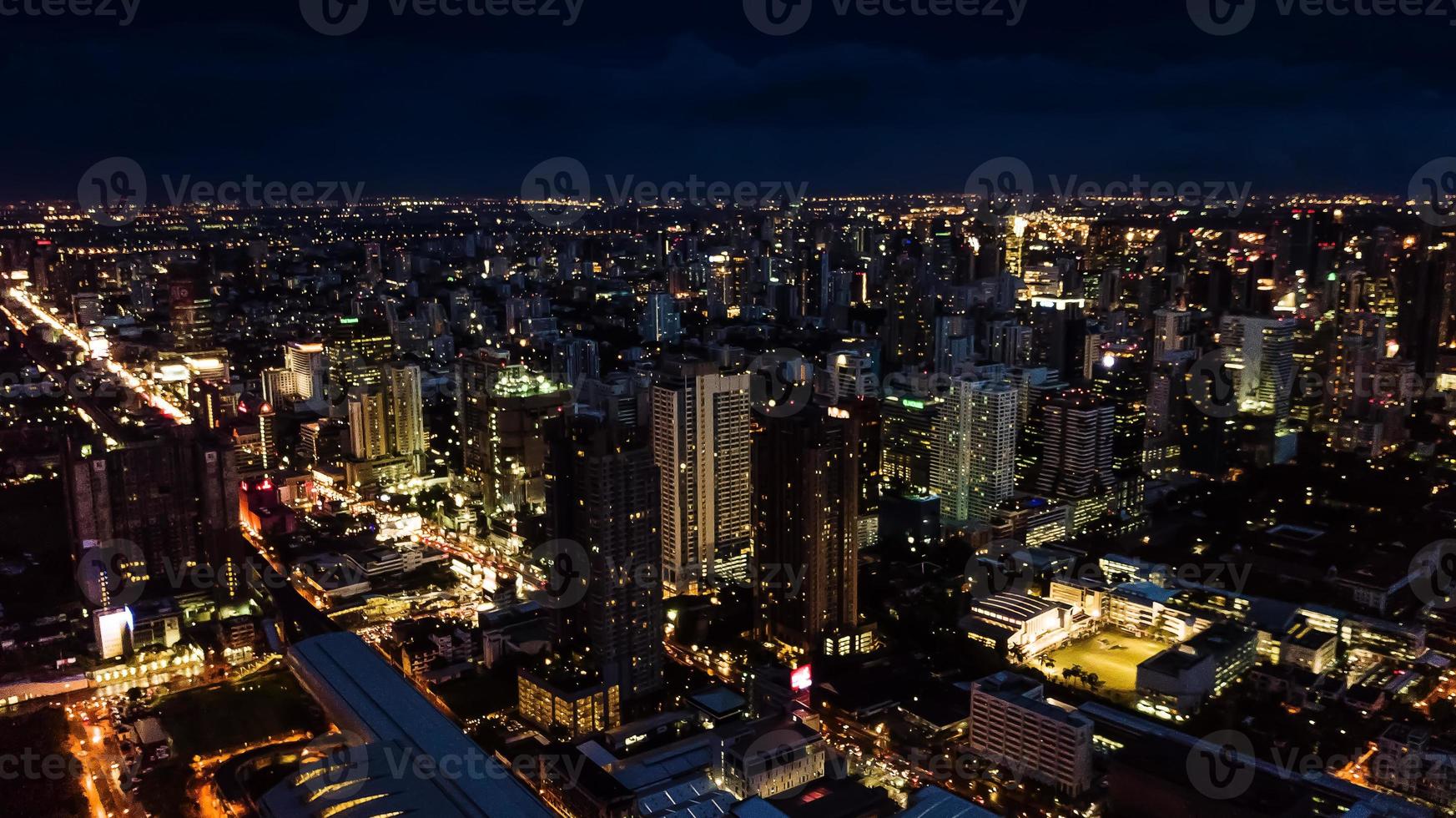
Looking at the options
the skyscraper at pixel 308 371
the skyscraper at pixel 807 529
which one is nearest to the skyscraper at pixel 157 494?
the skyscraper at pixel 807 529

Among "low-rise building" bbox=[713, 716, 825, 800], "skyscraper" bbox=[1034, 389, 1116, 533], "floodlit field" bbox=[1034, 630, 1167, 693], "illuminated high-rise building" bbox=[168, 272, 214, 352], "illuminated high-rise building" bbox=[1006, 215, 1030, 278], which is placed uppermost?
"illuminated high-rise building" bbox=[1006, 215, 1030, 278]

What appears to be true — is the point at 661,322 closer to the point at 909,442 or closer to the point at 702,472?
the point at 909,442

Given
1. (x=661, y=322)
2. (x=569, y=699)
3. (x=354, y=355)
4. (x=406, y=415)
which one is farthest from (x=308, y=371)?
(x=569, y=699)

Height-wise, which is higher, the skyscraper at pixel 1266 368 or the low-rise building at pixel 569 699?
the skyscraper at pixel 1266 368

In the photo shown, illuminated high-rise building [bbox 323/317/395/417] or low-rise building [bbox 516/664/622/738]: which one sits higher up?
illuminated high-rise building [bbox 323/317/395/417]

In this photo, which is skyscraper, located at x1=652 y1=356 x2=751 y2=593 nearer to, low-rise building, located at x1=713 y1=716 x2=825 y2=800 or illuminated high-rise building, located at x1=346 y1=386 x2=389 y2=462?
low-rise building, located at x1=713 y1=716 x2=825 y2=800

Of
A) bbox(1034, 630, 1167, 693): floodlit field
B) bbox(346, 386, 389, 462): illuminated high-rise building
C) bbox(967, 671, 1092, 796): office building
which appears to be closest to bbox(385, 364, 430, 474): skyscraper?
bbox(346, 386, 389, 462): illuminated high-rise building

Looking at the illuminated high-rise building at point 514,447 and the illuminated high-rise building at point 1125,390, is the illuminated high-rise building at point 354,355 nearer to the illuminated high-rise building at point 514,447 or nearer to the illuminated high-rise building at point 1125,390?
the illuminated high-rise building at point 514,447
